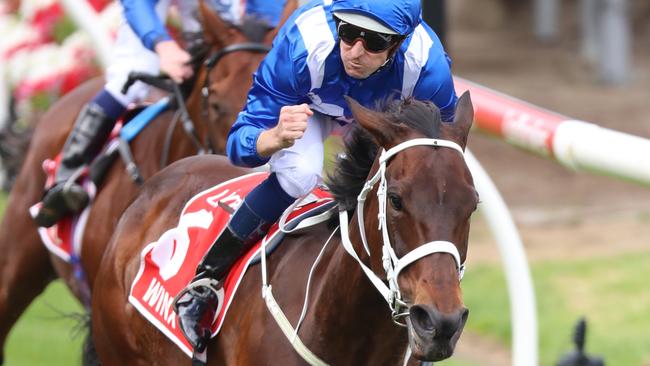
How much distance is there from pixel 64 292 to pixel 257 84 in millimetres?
5333

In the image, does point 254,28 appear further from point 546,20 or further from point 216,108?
point 546,20

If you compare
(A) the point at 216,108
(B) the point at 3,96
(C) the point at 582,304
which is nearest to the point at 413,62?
(A) the point at 216,108

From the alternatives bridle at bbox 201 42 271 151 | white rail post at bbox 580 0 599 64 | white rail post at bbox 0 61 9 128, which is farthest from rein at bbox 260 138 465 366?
white rail post at bbox 580 0 599 64

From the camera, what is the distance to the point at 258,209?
4105mm

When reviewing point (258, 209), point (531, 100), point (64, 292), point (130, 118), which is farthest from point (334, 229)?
point (531, 100)

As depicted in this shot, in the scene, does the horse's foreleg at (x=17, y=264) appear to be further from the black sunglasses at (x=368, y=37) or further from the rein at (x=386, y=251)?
the black sunglasses at (x=368, y=37)

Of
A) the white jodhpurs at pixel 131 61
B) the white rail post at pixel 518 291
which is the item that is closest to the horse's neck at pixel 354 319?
the white rail post at pixel 518 291

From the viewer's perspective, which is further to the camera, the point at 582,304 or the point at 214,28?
the point at 582,304

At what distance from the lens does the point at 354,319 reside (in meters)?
3.70

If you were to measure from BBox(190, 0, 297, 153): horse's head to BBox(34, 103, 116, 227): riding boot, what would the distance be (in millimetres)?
605

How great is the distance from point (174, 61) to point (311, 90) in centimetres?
202

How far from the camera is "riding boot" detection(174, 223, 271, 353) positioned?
4.17 meters

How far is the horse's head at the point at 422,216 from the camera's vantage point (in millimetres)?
3152

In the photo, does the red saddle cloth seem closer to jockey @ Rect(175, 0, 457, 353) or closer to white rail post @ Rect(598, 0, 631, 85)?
jockey @ Rect(175, 0, 457, 353)
